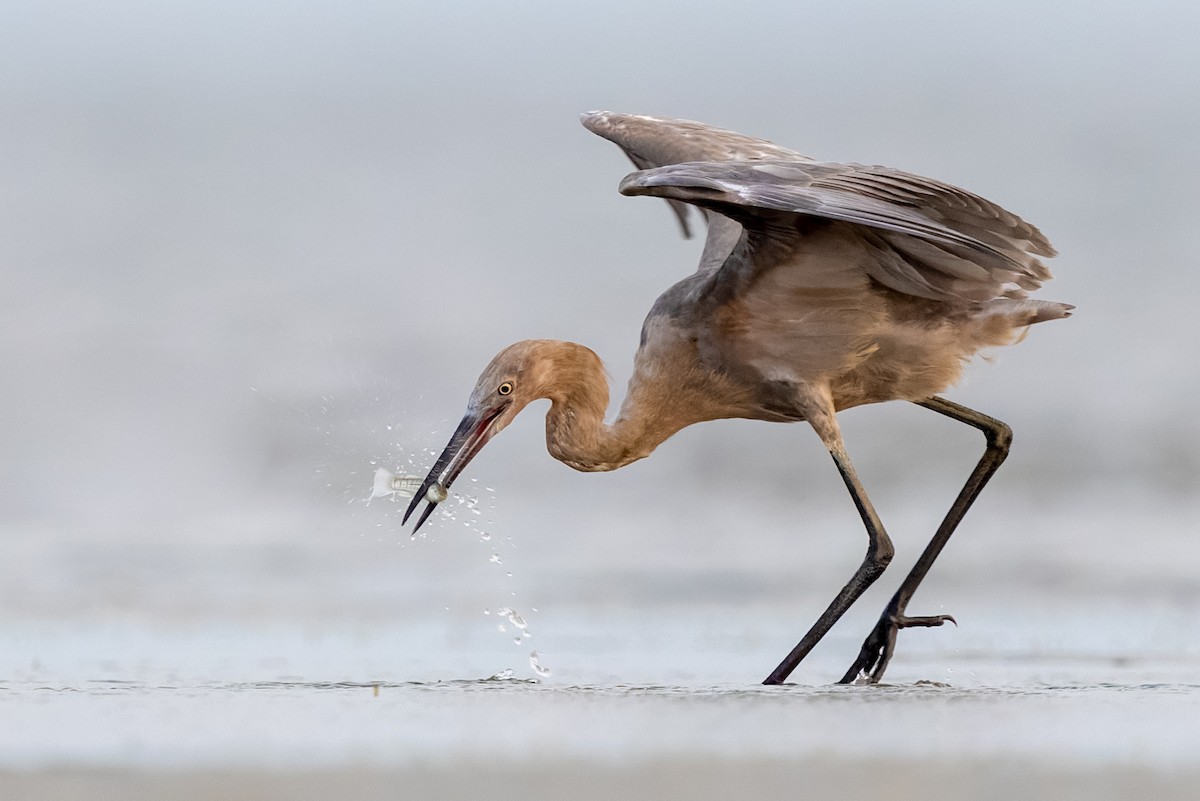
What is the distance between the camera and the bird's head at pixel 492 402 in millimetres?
7434

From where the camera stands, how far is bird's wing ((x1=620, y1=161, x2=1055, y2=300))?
6.46 meters

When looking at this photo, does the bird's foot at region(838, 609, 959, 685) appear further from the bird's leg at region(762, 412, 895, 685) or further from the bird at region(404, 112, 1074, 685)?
the bird's leg at region(762, 412, 895, 685)

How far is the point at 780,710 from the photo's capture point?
5809 mm

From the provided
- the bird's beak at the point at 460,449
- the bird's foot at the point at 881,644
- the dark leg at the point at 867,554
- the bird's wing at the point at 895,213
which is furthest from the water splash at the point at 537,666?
the bird's wing at the point at 895,213

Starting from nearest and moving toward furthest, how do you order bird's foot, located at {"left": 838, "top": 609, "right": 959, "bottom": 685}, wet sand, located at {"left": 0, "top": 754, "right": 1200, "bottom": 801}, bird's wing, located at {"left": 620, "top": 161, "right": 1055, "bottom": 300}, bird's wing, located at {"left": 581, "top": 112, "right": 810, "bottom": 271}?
wet sand, located at {"left": 0, "top": 754, "right": 1200, "bottom": 801}, bird's wing, located at {"left": 620, "top": 161, "right": 1055, "bottom": 300}, bird's foot, located at {"left": 838, "top": 609, "right": 959, "bottom": 685}, bird's wing, located at {"left": 581, "top": 112, "right": 810, "bottom": 271}

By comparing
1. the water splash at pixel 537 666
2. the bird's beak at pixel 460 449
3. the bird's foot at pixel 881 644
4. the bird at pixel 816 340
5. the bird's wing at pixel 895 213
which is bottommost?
the water splash at pixel 537 666

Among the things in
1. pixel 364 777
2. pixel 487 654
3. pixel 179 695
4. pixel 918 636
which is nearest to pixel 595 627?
pixel 487 654

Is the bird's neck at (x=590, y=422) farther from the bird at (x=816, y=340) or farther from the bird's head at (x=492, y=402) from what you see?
the bird's head at (x=492, y=402)

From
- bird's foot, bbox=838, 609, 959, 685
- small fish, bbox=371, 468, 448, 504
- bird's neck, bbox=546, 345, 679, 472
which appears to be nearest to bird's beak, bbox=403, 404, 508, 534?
small fish, bbox=371, 468, 448, 504

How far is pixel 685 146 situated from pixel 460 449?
2.26 metres

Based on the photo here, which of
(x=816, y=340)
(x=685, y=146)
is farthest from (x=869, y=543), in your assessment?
(x=685, y=146)

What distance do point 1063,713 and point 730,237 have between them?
11.2ft

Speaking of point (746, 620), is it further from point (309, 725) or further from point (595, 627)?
point (309, 725)

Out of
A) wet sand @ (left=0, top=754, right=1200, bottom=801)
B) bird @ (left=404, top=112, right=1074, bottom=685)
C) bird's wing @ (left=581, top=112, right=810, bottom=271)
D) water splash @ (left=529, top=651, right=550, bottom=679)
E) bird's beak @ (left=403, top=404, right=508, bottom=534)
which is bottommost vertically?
water splash @ (left=529, top=651, right=550, bottom=679)
